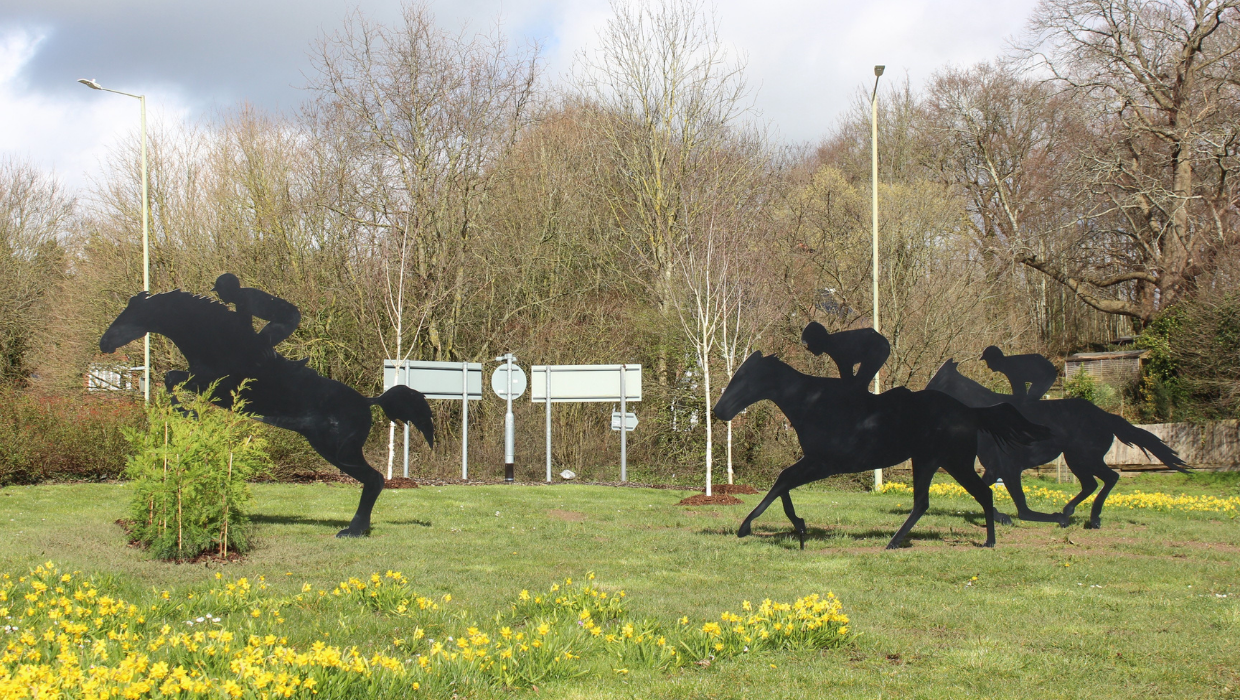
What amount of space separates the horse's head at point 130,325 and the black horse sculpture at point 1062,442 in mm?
9574

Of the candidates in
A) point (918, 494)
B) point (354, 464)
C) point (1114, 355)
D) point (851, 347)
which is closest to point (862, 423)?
Answer: point (851, 347)

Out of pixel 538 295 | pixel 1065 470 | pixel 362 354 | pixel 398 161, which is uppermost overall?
pixel 398 161

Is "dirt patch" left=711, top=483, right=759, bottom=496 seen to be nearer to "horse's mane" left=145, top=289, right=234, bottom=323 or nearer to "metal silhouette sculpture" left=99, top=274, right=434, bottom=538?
"metal silhouette sculpture" left=99, top=274, right=434, bottom=538

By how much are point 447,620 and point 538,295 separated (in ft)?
65.8

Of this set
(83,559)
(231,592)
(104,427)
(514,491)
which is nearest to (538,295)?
(514,491)

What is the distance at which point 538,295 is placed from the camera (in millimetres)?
26078

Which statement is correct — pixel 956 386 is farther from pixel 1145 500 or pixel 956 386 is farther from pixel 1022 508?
pixel 1145 500

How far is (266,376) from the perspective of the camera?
36.0 feet

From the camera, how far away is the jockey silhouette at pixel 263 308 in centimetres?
1082

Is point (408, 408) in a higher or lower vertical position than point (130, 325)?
lower

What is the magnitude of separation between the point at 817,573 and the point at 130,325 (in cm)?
821

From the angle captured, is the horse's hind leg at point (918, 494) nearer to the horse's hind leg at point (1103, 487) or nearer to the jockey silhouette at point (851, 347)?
the jockey silhouette at point (851, 347)

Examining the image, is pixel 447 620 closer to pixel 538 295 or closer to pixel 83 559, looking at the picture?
pixel 83 559

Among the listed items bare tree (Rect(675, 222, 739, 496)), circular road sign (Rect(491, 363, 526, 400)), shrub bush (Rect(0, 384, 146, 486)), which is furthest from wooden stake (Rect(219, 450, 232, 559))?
circular road sign (Rect(491, 363, 526, 400))
